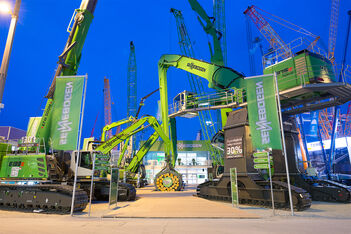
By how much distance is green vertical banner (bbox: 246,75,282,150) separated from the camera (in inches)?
338

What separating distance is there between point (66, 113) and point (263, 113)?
8.06 meters

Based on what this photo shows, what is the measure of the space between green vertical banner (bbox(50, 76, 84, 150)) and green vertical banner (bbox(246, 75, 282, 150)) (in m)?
7.17

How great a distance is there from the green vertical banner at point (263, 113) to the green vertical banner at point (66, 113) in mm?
7165

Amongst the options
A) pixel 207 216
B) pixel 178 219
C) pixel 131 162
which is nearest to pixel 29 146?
pixel 178 219

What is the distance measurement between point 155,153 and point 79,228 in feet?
158

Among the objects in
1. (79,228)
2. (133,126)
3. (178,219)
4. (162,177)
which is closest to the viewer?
(79,228)

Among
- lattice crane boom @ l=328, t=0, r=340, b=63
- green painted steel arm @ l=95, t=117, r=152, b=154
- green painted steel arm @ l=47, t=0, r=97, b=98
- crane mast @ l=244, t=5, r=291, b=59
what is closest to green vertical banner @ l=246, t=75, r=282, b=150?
green painted steel arm @ l=47, t=0, r=97, b=98

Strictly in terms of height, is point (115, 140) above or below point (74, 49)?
below

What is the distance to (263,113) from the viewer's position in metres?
8.99

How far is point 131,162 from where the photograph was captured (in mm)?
25250

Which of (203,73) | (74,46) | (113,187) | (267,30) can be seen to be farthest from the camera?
(267,30)

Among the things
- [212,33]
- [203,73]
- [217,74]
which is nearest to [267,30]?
[212,33]

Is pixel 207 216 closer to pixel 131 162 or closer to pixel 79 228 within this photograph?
pixel 79 228

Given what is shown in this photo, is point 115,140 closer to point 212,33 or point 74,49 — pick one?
point 74,49
